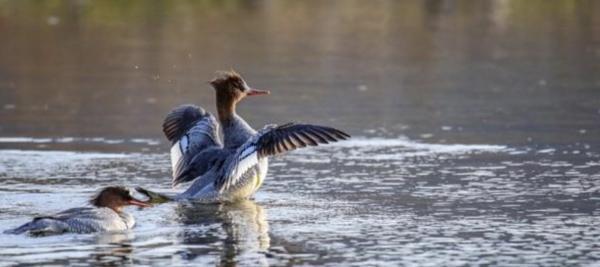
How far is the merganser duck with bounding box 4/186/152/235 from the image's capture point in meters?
9.71

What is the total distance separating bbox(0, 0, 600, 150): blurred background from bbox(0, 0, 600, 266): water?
0.05 metres

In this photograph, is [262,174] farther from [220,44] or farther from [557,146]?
[220,44]

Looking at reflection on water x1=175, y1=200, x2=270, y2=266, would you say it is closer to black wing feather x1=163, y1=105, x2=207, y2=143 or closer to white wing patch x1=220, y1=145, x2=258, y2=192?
white wing patch x1=220, y1=145, x2=258, y2=192

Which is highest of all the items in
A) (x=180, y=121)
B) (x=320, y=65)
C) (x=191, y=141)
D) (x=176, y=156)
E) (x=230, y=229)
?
(x=320, y=65)

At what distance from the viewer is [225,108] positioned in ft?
39.9

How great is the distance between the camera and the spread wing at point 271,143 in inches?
437

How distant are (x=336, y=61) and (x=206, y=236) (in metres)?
11.6

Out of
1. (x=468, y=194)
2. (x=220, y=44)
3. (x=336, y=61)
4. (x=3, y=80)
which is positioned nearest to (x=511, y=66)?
(x=336, y=61)

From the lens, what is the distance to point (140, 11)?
2880cm

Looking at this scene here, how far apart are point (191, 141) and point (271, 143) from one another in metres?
1.29

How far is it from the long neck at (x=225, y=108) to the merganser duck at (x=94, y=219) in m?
1.76

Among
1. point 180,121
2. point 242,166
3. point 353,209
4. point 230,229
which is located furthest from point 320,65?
point 230,229

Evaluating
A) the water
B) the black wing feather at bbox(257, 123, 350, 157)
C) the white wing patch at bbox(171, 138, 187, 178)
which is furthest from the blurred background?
the black wing feather at bbox(257, 123, 350, 157)

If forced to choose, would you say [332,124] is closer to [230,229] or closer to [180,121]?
[180,121]
